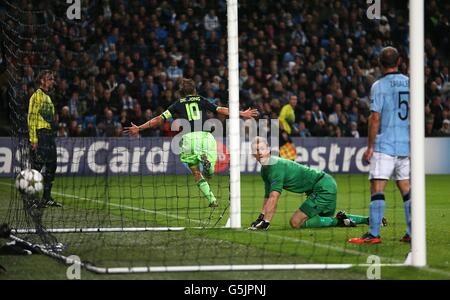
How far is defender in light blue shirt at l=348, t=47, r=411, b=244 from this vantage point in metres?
9.34

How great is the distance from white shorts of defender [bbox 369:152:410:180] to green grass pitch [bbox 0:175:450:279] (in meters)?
0.80

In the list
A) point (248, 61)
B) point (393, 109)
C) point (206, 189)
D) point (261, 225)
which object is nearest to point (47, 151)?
point (206, 189)

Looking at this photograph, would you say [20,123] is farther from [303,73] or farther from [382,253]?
[303,73]

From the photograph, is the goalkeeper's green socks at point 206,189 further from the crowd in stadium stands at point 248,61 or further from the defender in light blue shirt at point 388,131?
the crowd in stadium stands at point 248,61

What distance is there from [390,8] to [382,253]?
21.1 meters

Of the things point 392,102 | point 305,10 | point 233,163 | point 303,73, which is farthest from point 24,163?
point 305,10

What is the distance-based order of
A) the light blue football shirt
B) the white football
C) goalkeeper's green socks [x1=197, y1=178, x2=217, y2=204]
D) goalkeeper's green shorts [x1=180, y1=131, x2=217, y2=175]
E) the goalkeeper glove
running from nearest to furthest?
the light blue football shirt → the white football → the goalkeeper glove → goalkeeper's green socks [x1=197, y1=178, x2=217, y2=204] → goalkeeper's green shorts [x1=180, y1=131, x2=217, y2=175]

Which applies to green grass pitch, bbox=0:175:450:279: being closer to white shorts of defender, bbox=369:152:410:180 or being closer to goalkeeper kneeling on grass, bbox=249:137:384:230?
goalkeeper kneeling on grass, bbox=249:137:384:230

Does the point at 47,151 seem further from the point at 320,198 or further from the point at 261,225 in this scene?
the point at 320,198

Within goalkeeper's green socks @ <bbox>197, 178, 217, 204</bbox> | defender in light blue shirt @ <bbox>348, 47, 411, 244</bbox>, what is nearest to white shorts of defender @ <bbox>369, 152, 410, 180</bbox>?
defender in light blue shirt @ <bbox>348, 47, 411, 244</bbox>

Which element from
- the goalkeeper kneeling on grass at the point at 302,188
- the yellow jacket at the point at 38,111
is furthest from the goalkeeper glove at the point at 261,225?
the yellow jacket at the point at 38,111

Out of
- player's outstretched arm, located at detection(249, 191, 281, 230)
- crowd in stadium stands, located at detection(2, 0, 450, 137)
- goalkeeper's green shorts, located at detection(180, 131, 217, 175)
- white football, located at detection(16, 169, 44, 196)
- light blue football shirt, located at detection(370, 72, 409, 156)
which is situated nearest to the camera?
light blue football shirt, located at detection(370, 72, 409, 156)

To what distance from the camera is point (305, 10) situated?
92.1ft

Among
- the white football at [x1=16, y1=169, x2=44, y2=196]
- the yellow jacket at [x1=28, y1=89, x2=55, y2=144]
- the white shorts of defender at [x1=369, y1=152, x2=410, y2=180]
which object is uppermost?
the yellow jacket at [x1=28, y1=89, x2=55, y2=144]
